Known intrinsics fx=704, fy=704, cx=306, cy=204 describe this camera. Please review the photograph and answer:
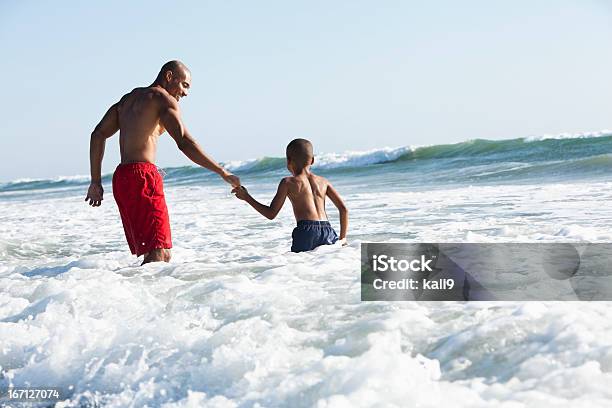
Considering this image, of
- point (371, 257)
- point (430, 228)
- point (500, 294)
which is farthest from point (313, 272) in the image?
point (430, 228)

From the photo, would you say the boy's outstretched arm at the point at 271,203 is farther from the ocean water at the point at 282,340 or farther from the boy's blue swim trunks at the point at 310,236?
the ocean water at the point at 282,340

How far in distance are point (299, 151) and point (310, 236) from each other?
1.85 feet

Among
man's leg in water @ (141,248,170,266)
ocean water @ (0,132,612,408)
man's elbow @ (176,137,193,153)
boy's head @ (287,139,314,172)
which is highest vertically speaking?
man's elbow @ (176,137,193,153)

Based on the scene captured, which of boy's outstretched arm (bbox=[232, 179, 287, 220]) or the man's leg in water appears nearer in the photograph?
the man's leg in water

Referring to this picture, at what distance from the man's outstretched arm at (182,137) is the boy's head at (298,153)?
2.02ft

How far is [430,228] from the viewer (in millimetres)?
6078

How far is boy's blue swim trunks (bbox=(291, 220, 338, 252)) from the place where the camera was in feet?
15.0

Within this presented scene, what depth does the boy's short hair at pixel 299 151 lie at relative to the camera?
15.2 ft

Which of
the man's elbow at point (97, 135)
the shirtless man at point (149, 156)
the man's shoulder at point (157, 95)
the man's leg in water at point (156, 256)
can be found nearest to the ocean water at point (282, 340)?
the man's leg in water at point (156, 256)

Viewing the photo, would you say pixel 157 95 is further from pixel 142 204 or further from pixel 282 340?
pixel 282 340

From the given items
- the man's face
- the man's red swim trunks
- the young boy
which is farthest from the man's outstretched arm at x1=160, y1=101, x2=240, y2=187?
the young boy

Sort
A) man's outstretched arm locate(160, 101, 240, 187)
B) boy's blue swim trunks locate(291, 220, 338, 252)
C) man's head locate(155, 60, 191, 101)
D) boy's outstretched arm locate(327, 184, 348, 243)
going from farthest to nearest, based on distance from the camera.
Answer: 1. boy's outstretched arm locate(327, 184, 348, 243)
2. boy's blue swim trunks locate(291, 220, 338, 252)
3. man's head locate(155, 60, 191, 101)
4. man's outstretched arm locate(160, 101, 240, 187)

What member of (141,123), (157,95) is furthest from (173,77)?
(141,123)

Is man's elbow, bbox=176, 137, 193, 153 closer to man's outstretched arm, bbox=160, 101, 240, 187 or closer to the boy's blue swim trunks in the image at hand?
man's outstretched arm, bbox=160, 101, 240, 187
